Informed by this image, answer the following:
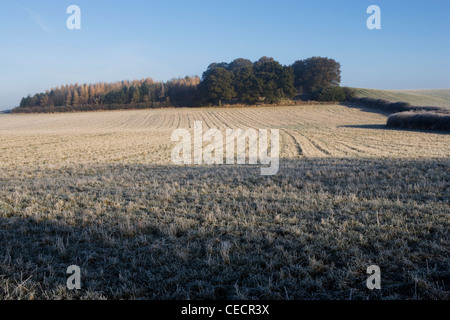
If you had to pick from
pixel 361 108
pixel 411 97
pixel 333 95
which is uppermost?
pixel 333 95

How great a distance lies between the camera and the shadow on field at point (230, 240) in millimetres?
3318

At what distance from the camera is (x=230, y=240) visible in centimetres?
455

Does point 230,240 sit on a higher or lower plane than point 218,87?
lower

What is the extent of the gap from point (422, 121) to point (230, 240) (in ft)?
100

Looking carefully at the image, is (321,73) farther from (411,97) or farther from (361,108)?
(361,108)

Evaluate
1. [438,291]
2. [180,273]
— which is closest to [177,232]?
[180,273]

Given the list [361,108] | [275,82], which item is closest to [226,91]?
[275,82]

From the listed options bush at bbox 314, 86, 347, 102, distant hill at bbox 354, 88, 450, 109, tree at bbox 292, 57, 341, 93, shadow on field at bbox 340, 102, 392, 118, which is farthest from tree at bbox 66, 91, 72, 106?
distant hill at bbox 354, 88, 450, 109

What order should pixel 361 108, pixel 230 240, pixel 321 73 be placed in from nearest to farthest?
pixel 230 240, pixel 361 108, pixel 321 73

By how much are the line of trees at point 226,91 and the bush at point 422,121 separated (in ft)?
118
